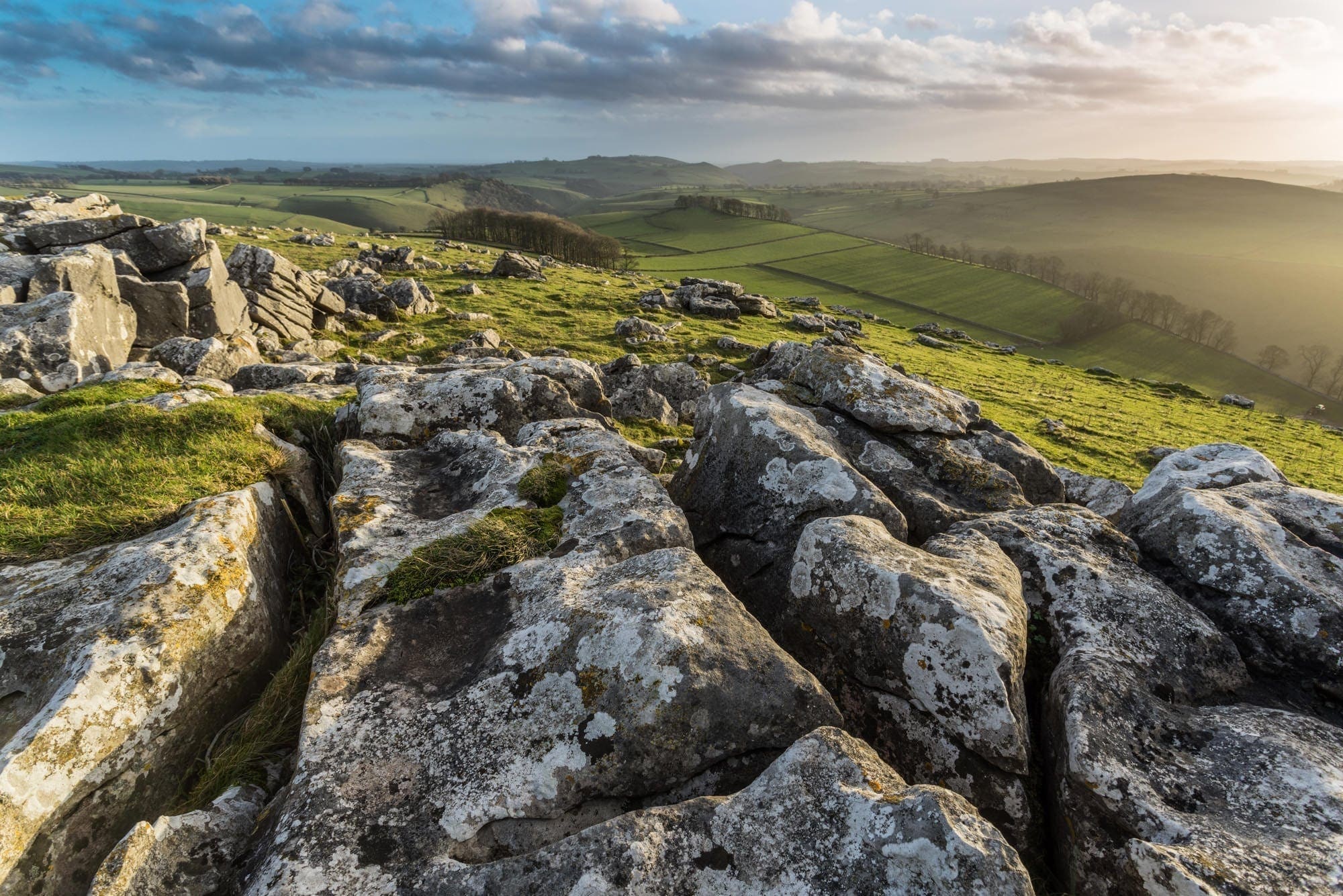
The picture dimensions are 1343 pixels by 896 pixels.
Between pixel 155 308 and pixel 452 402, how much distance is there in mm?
18426

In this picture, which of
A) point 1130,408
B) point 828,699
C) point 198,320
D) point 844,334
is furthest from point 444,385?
point 1130,408

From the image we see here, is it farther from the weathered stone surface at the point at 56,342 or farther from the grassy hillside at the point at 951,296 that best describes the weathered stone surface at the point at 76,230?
the grassy hillside at the point at 951,296

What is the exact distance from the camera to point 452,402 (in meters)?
12.4

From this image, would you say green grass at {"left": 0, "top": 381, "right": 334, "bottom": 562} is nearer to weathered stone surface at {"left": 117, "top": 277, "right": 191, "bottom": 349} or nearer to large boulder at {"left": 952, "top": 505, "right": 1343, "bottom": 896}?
large boulder at {"left": 952, "top": 505, "right": 1343, "bottom": 896}

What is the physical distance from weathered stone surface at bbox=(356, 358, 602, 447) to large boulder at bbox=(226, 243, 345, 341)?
66.1ft

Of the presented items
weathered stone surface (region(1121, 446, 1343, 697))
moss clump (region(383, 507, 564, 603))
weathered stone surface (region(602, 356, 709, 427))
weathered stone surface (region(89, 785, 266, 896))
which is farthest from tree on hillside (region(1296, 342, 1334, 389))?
weathered stone surface (region(89, 785, 266, 896))

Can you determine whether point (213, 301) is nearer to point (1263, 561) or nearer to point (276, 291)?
point (276, 291)

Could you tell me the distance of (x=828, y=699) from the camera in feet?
20.1

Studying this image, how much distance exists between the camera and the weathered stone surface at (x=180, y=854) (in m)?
4.41

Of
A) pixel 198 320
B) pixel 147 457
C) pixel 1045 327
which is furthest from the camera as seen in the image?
pixel 1045 327

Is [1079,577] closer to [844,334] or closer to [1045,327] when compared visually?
[844,334]

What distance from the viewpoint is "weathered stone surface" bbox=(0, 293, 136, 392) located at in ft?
51.3

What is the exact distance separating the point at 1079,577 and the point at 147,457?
14261 millimetres

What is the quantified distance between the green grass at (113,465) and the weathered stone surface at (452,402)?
1.73 m
